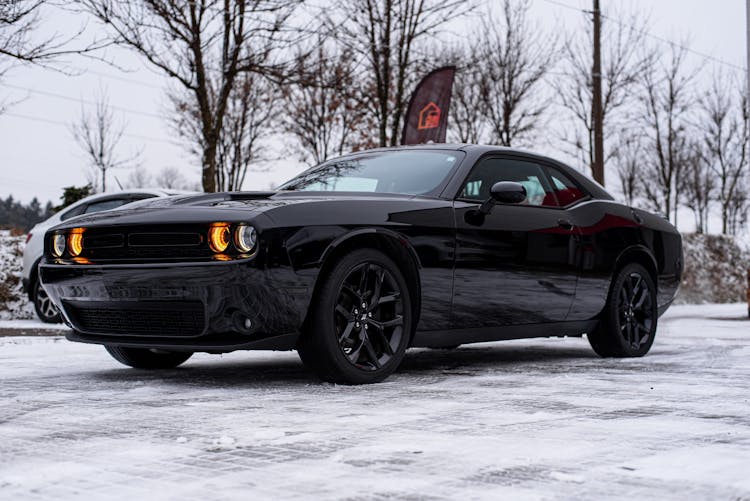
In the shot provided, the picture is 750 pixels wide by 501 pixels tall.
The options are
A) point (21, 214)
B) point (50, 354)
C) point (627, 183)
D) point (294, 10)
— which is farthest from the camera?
point (21, 214)

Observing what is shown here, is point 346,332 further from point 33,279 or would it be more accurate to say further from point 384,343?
point 33,279

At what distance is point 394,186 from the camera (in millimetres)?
5969

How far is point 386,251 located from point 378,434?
73.5 inches

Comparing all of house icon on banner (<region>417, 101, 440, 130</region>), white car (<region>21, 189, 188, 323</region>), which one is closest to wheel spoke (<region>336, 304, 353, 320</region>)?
white car (<region>21, 189, 188, 323</region>)

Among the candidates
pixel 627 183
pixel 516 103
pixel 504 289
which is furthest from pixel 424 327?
pixel 627 183

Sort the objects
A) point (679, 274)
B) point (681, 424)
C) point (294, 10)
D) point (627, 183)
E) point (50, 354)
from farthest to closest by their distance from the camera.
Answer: point (627, 183)
point (294, 10)
point (679, 274)
point (50, 354)
point (681, 424)

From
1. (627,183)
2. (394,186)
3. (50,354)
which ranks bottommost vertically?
(50,354)

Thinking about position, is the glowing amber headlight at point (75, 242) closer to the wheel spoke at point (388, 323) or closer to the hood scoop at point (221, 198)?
the hood scoop at point (221, 198)

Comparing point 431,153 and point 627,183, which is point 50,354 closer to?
point 431,153

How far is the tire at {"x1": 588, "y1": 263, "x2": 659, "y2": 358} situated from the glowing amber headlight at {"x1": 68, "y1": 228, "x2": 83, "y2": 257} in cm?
368

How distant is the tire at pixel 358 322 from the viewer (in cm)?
489

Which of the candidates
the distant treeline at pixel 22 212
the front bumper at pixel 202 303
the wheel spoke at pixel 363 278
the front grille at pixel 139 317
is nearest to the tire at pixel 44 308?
the front grille at pixel 139 317

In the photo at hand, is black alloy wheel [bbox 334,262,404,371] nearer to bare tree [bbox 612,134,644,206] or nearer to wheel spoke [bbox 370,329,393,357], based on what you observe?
wheel spoke [bbox 370,329,393,357]

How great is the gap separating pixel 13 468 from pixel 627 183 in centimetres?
5372
